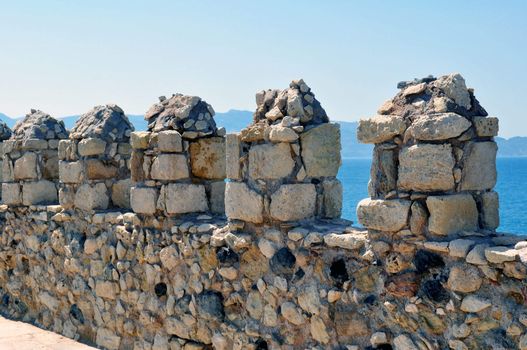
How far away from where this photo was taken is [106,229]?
7.84 m

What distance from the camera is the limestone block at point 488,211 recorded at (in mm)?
4734

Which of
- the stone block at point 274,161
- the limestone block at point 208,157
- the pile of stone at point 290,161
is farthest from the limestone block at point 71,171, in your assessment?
the stone block at point 274,161

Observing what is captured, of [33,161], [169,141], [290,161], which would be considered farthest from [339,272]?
[33,161]

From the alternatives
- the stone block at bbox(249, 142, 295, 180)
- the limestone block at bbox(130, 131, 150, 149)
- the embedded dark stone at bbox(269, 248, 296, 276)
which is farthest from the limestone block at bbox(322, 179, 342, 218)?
the limestone block at bbox(130, 131, 150, 149)

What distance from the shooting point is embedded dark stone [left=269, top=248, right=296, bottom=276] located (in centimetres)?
564

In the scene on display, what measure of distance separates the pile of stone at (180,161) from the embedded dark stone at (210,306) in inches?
36.6

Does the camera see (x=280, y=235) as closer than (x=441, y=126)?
No

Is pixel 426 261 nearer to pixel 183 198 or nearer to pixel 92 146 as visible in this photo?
pixel 183 198

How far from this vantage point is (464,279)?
4.35 meters

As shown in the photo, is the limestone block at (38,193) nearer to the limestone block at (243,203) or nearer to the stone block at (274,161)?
the limestone block at (243,203)

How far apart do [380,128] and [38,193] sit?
5982mm

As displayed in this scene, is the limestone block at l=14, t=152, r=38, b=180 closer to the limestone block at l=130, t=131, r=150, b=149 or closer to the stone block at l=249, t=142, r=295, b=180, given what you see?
the limestone block at l=130, t=131, r=150, b=149

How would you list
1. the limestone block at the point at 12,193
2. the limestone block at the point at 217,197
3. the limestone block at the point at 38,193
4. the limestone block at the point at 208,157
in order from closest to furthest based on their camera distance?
the limestone block at the point at 208,157 → the limestone block at the point at 217,197 → the limestone block at the point at 38,193 → the limestone block at the point at 12,193

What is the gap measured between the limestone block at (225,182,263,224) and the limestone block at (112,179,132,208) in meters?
2.43
